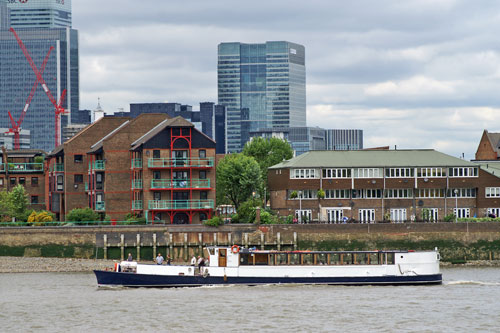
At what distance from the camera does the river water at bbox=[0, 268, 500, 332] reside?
6600 cm

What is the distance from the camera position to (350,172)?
124m


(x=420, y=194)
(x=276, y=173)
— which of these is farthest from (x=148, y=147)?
(x=420, y=194)

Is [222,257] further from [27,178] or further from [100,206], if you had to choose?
[27,178]

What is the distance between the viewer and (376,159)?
126500mm

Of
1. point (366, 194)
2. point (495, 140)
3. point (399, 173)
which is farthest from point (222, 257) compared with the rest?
point (495, 140)

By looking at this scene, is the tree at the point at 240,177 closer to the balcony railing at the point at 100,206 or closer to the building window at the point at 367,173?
the building window at the point at 367,173

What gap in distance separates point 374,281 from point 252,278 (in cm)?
1023

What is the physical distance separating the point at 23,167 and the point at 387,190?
54223 mm

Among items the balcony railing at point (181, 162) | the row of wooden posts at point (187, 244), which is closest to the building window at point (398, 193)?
the row of wooden posts at point (187, 244)

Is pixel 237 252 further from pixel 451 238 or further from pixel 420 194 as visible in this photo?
pixel 420 194

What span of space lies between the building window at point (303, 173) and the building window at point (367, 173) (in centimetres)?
481

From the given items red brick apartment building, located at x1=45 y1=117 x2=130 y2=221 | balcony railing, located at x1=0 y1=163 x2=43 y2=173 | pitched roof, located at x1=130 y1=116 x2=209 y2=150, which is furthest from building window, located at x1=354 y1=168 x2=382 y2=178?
balcony railing, located at x1=0 y1=163 x2=43 y2=173

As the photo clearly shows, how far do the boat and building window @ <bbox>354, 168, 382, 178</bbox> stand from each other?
122 ft

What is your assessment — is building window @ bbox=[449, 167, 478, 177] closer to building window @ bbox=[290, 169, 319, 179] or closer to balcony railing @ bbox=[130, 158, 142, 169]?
building window @ bbox=[290, 169, 319, 179]
